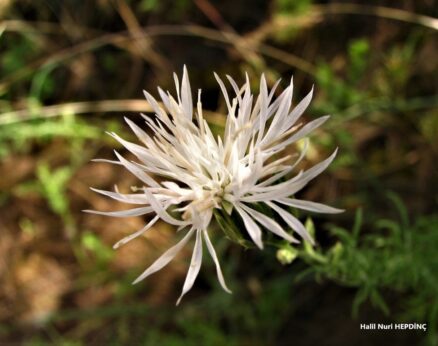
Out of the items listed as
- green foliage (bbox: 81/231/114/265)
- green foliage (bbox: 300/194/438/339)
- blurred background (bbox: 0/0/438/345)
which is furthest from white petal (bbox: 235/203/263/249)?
green foliage (bbox: 81/231/114/265)

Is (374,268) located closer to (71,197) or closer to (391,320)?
(391,320)

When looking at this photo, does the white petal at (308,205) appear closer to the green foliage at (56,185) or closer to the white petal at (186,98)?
the white petal at (186,98)

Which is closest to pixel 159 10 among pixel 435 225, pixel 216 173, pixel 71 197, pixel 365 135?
pixel 71 197

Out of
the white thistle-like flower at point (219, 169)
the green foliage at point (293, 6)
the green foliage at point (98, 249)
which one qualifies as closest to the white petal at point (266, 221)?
the white thistle-like flower at point (219, 169)

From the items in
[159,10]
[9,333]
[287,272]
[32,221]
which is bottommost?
[9,333]

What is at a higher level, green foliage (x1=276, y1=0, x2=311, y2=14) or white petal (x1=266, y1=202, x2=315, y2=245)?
green foliage (x1=276, y1=0, x2=311, y2=14)

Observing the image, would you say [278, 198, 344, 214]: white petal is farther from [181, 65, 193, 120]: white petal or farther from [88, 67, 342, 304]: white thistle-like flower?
[181, 65, 193, 120]: white petal
